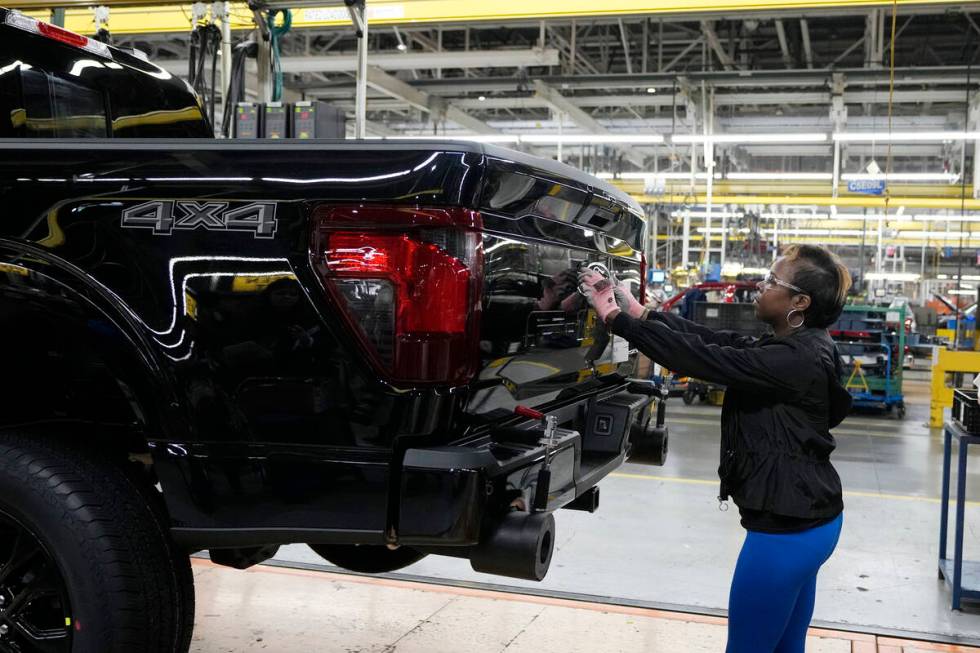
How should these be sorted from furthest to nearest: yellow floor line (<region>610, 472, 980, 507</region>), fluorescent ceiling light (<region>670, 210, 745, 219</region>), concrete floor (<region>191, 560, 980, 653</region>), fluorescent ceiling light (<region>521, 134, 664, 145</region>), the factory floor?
fluorescent ceiling light (<region>670, 210, 745, 219</region>) → fluorescent ceiling light (<region>521, 134, 664, 145</region>) → yellow floor line (<region>610, 472, 980, 507</region>) → the factory floor → concrete floor (<region>191, 560, 980, 653</region>)

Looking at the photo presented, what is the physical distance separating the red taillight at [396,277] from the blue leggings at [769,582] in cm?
112

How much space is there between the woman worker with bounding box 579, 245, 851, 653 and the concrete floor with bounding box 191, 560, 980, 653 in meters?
1.22

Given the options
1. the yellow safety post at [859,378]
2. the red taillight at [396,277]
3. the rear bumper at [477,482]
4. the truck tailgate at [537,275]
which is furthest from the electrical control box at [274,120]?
the yellow safety post at [859,378]

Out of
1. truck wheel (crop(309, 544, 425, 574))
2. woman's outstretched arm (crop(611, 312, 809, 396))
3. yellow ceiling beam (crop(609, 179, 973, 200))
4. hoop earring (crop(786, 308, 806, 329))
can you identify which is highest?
yellow ceiling beam (crop(609, 179, 973, 200))

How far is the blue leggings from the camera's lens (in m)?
2.50

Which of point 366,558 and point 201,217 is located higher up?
point 201,217

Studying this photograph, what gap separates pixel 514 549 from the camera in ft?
6.62

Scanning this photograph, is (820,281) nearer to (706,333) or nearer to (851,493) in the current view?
(706,333)

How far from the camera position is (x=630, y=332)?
2.54 metres

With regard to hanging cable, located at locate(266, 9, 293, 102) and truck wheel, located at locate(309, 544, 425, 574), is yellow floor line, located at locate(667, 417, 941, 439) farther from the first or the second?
truck wheel, located at locate(309, 544, 425, 574)

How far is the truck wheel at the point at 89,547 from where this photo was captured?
6.87 feet

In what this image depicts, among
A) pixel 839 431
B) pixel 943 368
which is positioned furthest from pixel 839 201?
pixel 943 368

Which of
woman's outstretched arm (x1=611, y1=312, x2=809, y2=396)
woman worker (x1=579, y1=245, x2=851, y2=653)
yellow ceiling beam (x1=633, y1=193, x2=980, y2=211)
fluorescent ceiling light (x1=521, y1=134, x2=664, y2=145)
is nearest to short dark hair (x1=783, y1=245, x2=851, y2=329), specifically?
woman worker (x1=579, y1=245, x2=851, y2=653)

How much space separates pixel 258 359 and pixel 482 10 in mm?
7928
